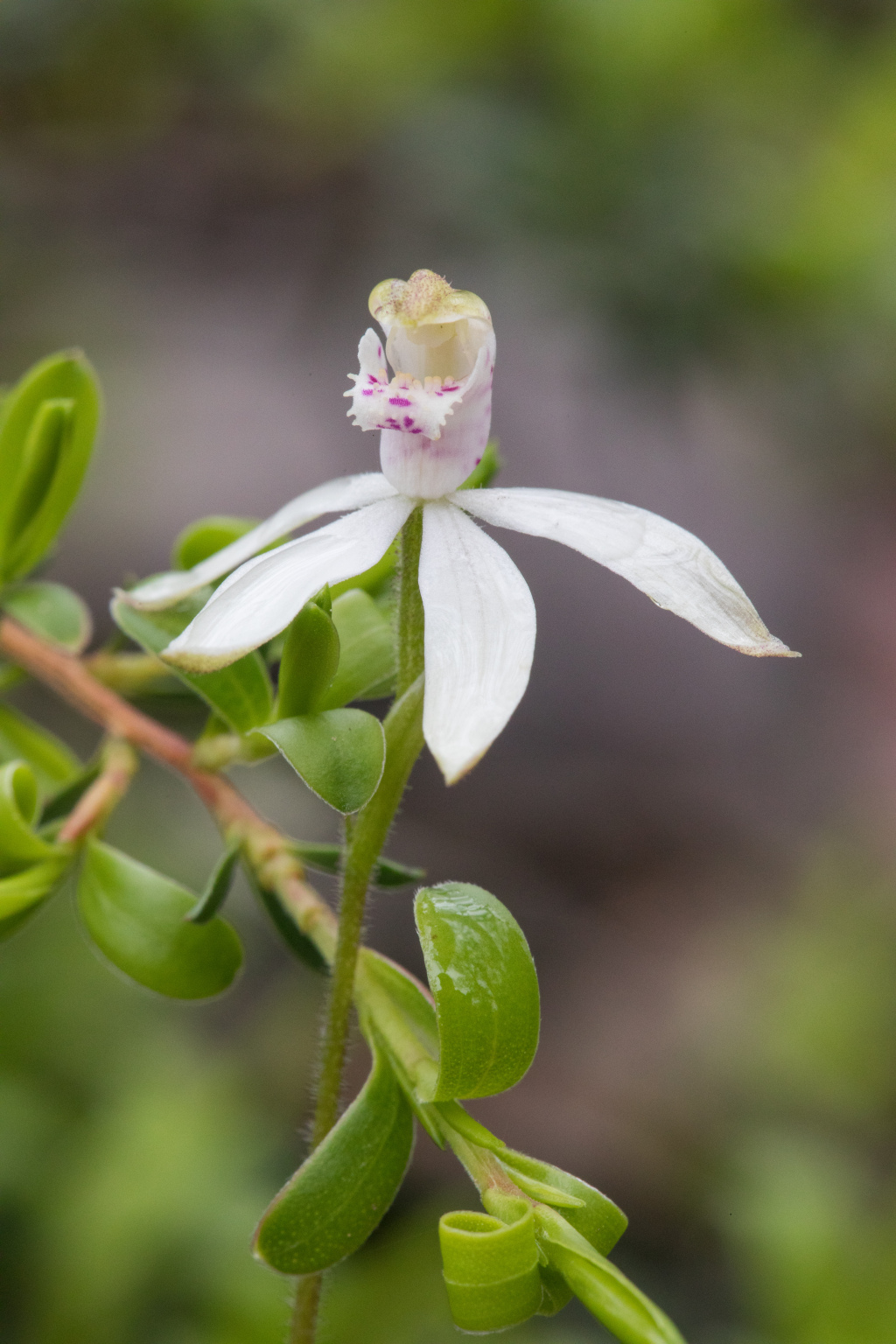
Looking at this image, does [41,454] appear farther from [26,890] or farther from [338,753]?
[338,753]

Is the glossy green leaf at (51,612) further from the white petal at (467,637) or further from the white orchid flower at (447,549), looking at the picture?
the white petal at (467,637)

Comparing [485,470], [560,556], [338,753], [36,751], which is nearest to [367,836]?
Answer: [338,753]

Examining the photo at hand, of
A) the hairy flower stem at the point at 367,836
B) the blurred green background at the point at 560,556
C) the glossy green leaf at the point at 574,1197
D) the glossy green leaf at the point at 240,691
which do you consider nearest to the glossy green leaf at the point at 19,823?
the glossy green leaf at the point at 240,691

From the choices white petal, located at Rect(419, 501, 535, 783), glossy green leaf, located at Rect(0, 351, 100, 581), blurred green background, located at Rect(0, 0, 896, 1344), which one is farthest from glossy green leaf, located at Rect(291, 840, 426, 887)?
blurred green background, located at Rect(0, 0, 896, 1344)

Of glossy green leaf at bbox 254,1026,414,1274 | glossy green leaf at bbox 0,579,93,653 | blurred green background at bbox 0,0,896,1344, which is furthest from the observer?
blurred green background at bbox 0,0,896,1344

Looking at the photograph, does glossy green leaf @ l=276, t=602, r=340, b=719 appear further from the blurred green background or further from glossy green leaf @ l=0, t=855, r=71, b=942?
the blurred green background

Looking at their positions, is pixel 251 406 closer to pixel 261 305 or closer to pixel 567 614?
pixel 261 305
